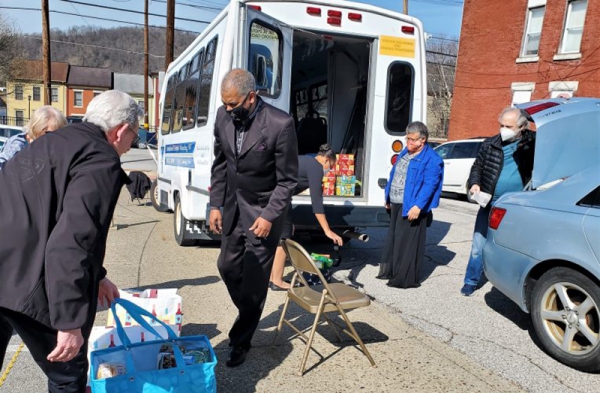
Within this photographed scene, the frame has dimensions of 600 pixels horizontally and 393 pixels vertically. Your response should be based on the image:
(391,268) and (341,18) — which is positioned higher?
(341,18)

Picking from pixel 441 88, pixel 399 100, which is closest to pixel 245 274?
pixel 399 100

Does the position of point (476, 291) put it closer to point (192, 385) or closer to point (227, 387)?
point (227, 387)

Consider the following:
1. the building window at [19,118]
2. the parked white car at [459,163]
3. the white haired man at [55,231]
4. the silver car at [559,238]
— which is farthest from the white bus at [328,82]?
the building window at [19,118]

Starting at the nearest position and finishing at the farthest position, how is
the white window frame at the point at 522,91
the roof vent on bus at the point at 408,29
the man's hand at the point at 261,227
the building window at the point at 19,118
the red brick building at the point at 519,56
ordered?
the man's hand at the point at 261,227, the roof vent on bus at the point at 408,29, the red brick building at the point at 519,56, the white window frame at the point at 522,91, the building window at the point at 19,118

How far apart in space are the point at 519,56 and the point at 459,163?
7.80 metres

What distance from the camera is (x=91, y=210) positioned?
1.81 meters

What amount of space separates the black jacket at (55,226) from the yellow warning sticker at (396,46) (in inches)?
183

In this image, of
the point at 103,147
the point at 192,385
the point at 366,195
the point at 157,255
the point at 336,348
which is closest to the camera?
the point at 103,147

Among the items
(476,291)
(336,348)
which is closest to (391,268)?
(476,291)

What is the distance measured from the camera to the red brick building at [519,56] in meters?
16.9

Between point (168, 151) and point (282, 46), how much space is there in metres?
3.73

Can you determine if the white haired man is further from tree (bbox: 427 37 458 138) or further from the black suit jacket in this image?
tree (bbox: 427 37 458 138)

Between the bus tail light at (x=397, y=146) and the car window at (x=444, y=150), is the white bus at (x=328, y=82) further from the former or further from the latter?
the car window at (x=444, y=150)

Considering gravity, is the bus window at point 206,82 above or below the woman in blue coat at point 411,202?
above
